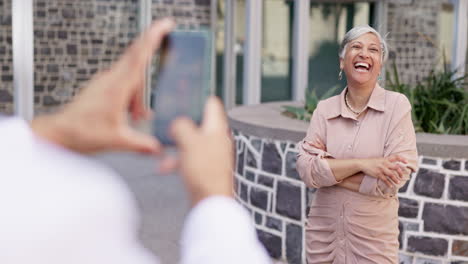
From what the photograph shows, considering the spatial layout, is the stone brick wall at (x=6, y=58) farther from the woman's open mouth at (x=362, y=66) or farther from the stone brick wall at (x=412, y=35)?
the woman's open mouth at (x=362, y=66)

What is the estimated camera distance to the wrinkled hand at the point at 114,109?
79 cm

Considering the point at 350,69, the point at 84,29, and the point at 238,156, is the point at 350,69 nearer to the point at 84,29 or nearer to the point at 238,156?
the point at 238,156

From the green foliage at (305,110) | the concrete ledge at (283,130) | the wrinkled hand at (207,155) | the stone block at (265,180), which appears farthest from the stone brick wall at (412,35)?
the wrinkled hand at (207,155)

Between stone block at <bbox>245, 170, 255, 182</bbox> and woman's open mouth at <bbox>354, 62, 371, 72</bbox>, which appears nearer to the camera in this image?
woman's open mouth at <bbox>354, 62, 371, 72</bbox>

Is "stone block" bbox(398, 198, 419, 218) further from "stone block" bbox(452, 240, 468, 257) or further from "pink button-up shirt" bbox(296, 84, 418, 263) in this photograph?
"pink button-up shirt" bbox(296, 84, 418, 263)

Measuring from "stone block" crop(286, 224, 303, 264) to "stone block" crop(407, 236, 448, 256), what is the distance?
721 millimetres

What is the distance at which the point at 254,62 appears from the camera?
345 inches

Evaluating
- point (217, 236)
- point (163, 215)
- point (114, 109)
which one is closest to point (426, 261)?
point (163, 215)

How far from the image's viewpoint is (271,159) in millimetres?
4500

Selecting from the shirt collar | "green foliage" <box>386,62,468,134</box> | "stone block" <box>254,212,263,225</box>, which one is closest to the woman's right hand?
the shirt collar

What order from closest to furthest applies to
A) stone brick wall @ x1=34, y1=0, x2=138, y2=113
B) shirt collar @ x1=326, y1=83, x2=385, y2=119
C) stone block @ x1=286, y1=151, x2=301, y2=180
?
shirt collar @ x1=326, y1=83, x2=385, y2=119 < stone block @ x1=286, y1=151, x2=301, y2=180 < stone brick wall @ x1=34, y1=0, x2=138, y2=113

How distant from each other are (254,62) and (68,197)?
26.3ft

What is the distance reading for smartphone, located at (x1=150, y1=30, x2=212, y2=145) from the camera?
2.50 feet

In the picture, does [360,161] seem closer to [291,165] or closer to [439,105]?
[291,165]
